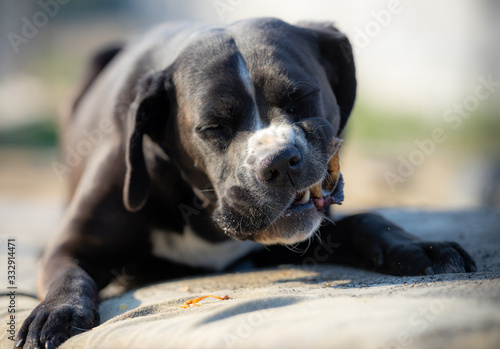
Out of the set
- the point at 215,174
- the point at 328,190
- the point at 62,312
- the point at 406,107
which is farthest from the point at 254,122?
the point at 406,107

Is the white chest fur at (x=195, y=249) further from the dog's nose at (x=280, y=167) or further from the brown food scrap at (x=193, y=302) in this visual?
the dog's nose at (x=280, y=167)

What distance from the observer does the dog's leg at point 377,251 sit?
8.36 ft

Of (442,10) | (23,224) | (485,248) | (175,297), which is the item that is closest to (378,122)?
(442,10)

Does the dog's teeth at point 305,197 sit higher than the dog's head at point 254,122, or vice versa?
the dog's head at point 254,122

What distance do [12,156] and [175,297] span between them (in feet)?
28.1

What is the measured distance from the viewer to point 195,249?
3.23 meters

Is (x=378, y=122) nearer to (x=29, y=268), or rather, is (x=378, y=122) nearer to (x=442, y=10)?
(x=442, y=10)

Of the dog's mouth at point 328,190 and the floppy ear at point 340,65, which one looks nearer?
the dog's mouth at point 328,190

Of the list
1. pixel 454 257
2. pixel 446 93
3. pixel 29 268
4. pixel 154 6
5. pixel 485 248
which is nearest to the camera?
pixel 454 257

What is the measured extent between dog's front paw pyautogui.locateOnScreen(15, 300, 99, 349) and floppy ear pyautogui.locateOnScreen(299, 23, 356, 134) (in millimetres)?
1584

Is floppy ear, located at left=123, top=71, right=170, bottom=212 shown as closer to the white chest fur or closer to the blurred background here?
the white chest fur

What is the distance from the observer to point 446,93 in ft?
32.4

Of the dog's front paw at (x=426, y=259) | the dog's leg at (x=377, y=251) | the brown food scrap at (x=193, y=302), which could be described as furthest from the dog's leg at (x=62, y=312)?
the dog's front paw at (x=426, y=259)

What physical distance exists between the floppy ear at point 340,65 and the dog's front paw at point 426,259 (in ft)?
2.54
